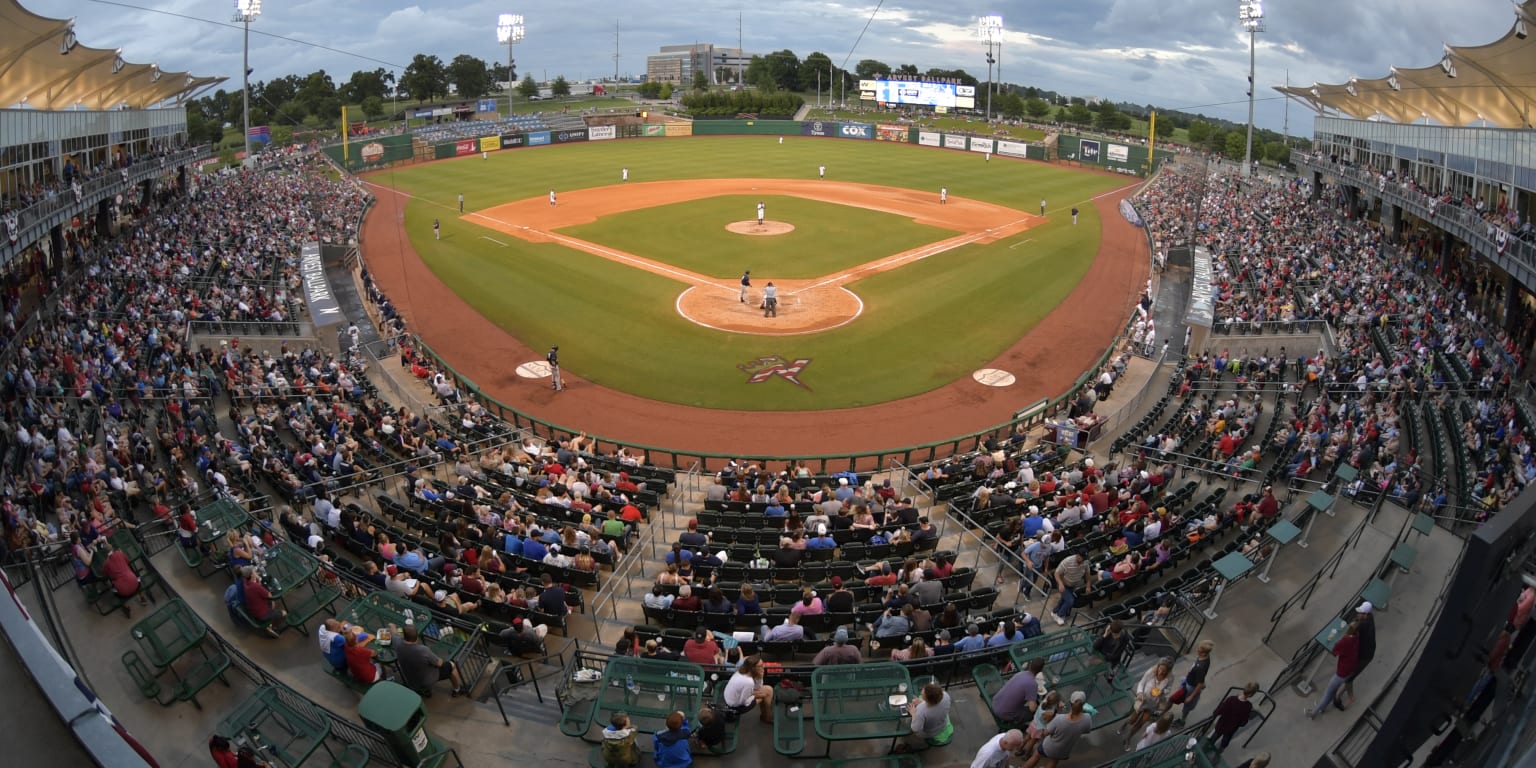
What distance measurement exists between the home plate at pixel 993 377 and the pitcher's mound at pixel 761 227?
22335 millimetres

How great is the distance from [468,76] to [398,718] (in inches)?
5903

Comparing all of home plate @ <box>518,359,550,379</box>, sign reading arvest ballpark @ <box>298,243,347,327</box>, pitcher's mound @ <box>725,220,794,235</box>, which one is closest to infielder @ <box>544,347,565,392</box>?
home plate @ <box>518,359,550,379</box>

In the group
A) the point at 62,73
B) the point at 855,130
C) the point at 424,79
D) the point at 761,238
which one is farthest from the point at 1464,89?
the point at 424,79

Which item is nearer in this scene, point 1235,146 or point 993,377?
point 993,377

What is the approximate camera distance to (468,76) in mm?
139625

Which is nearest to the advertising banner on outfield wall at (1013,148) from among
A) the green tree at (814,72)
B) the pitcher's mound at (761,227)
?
the pitcher's mound at (761,227)

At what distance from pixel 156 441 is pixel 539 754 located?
1582 cm

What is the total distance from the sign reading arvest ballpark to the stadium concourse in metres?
1.69

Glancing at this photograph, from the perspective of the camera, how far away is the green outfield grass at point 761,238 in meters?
42.6

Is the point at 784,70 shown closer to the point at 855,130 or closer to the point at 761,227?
the point at 855,130

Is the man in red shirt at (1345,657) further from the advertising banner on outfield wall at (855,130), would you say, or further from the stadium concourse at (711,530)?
the advertising banner on outfield wall at (855,130)

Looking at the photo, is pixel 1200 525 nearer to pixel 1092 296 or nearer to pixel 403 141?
pixel 1092 296

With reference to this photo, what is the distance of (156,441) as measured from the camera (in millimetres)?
19578

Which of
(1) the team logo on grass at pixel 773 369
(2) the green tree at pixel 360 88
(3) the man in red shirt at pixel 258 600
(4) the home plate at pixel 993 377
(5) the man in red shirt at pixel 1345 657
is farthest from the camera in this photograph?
(2) the green tree at pixel 360 88
